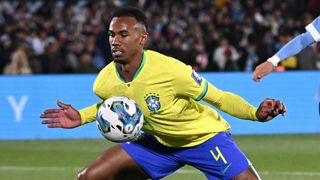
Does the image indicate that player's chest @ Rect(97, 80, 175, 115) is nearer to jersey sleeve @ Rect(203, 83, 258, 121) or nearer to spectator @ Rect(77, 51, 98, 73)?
jersey sleeve @ Rect(203, 83, 258, 121)

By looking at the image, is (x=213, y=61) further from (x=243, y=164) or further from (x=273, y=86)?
(x=243, y=164)

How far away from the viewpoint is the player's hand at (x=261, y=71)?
6.52 m

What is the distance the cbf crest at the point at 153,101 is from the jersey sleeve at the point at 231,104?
37 centimetres

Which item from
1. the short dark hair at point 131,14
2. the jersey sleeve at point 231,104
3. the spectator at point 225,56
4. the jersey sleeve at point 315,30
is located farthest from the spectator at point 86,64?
the jersey sleeve at point 231,104

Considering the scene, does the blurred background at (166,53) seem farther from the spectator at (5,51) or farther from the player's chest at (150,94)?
the player's chest at (150,94)

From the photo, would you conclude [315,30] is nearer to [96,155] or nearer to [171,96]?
[171,96]

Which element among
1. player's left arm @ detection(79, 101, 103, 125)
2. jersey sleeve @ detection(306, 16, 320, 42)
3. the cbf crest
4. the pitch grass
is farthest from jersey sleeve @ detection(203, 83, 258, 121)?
the pitch grass

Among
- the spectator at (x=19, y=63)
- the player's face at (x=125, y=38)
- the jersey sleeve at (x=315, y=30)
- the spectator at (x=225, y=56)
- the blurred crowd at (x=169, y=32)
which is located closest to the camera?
the player's face at (x=125, y=38)

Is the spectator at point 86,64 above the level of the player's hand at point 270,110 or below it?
below

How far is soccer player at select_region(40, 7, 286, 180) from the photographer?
20.8 ft

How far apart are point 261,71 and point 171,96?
76cm

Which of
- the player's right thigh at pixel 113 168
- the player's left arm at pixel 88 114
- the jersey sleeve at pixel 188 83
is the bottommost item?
the player's right thigh at pixel 113 168

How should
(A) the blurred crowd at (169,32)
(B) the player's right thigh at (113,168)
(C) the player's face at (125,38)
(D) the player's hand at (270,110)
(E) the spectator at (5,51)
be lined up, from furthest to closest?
1. (A) the blurred crowd at (169,32)
2. (E) the spectator at (5,51)
3. (B) the player's right thigh at (113,168)
4. (C) the player's face at (125,38)
5. (D) the player's hand at (270,110)

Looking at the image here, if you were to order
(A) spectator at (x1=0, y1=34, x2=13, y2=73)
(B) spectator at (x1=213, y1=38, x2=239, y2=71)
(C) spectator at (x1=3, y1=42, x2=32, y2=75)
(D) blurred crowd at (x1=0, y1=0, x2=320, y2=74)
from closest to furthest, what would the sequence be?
1. (C) spectator at (x1=3, y1=42, x2=32, y2=75)
2. (A) spectator at (x1=0, y1=34, x2=13, y2=73)
3. (D) blurred crowd at (x1=0, y1=0, x2=320, y2=74)
4. (B) spectator at (x1=213, y1=38, x2=239, y2=71)
